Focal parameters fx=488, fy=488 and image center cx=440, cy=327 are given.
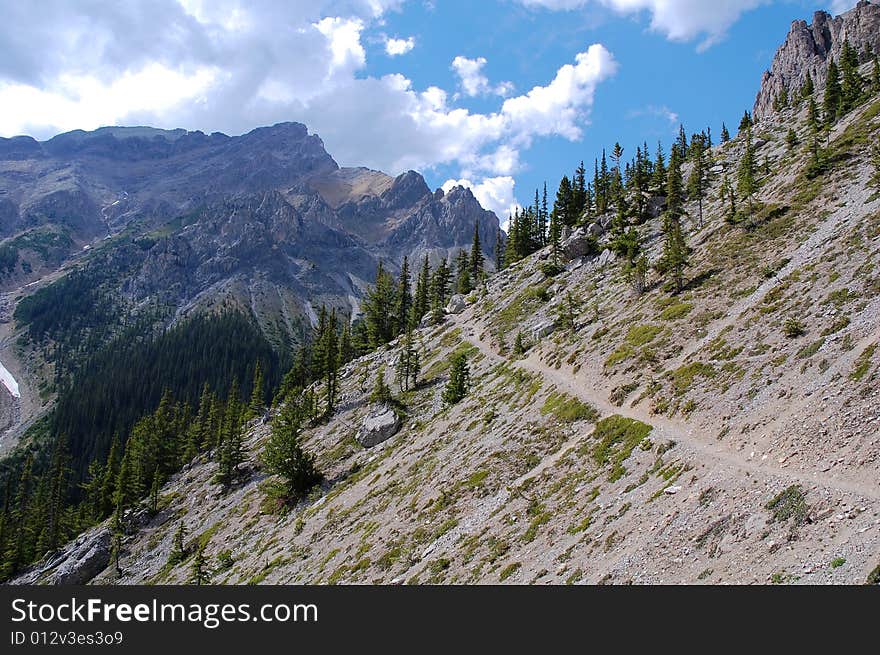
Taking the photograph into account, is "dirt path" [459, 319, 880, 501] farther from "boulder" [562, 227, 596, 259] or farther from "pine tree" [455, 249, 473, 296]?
"pine tree" [455, 249, 473, 296]

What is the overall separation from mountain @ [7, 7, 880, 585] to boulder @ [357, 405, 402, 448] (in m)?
0.32

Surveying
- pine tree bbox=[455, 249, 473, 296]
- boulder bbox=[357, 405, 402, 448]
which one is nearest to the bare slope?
boulder bbox=[357, 405, 402, 448]

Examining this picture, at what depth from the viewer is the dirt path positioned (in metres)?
16.8

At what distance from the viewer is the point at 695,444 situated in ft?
83.0

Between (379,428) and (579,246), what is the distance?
Result: 5256 cm

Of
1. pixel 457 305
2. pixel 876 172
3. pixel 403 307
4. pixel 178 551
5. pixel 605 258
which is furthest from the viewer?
pixel 403 307

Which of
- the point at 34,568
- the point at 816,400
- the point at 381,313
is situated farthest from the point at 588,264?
the point at 34,568

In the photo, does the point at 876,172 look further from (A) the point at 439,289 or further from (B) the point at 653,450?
(A) the point at 439,289

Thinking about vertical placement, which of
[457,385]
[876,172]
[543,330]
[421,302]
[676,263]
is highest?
[421,302]

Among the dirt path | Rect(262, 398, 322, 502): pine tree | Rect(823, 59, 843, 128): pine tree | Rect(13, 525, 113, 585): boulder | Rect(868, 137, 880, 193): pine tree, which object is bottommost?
Rect(13, 525, 113, 585): boulder

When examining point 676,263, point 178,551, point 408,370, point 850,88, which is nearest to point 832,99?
point 850,88

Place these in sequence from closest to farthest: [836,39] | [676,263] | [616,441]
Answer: [616,441] < [676,263] < [836,39]

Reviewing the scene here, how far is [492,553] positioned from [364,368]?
73089mm

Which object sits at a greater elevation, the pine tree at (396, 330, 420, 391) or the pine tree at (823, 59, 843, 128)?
the pine tree at (823, 59, 843, 128)
